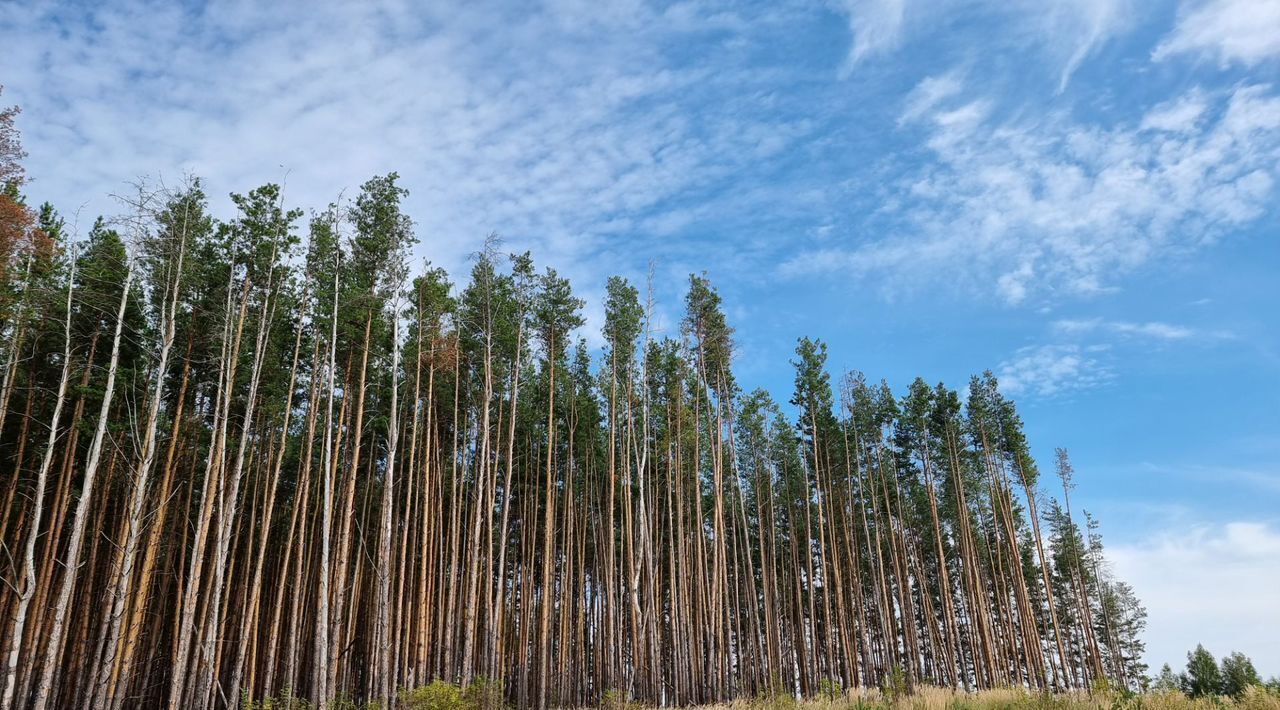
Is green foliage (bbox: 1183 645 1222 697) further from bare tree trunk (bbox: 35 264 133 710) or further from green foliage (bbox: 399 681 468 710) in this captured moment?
bare tree trunk (bbox: 35 264 133 710)

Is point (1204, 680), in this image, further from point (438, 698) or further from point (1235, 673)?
point (438, 698)

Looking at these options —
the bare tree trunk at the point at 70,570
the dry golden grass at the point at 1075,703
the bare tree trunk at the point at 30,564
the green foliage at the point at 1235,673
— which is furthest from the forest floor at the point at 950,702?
the green foliage at the point at 1235,673

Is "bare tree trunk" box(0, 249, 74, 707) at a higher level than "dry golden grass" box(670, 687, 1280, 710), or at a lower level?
higher

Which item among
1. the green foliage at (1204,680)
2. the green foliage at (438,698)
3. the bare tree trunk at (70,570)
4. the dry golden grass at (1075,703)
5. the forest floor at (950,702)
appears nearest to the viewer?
the dry golden grass at (1075,703)

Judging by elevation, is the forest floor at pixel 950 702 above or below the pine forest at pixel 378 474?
below

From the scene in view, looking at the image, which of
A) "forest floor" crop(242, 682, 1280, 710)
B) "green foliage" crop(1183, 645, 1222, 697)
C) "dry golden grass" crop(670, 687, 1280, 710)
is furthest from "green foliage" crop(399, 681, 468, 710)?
"green foliage" crop(1183, 645, 1222, 697)

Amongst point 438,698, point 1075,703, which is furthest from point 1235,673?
point 438,698

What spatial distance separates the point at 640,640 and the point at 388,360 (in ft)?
35.7

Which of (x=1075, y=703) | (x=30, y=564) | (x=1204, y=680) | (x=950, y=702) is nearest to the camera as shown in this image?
(x=1075, y=703)

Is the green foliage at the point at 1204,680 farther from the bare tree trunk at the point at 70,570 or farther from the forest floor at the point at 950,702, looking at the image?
the bare tree trunk at the point at 70,570

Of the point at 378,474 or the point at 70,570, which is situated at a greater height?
the point at 378,474

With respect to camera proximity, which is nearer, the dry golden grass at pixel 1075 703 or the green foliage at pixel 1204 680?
the dry golden grass at pixel 1075 703

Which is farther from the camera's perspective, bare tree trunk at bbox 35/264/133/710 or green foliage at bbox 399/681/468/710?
green foliage at bbox 399/681/468/710

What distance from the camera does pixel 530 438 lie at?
26844 mm
